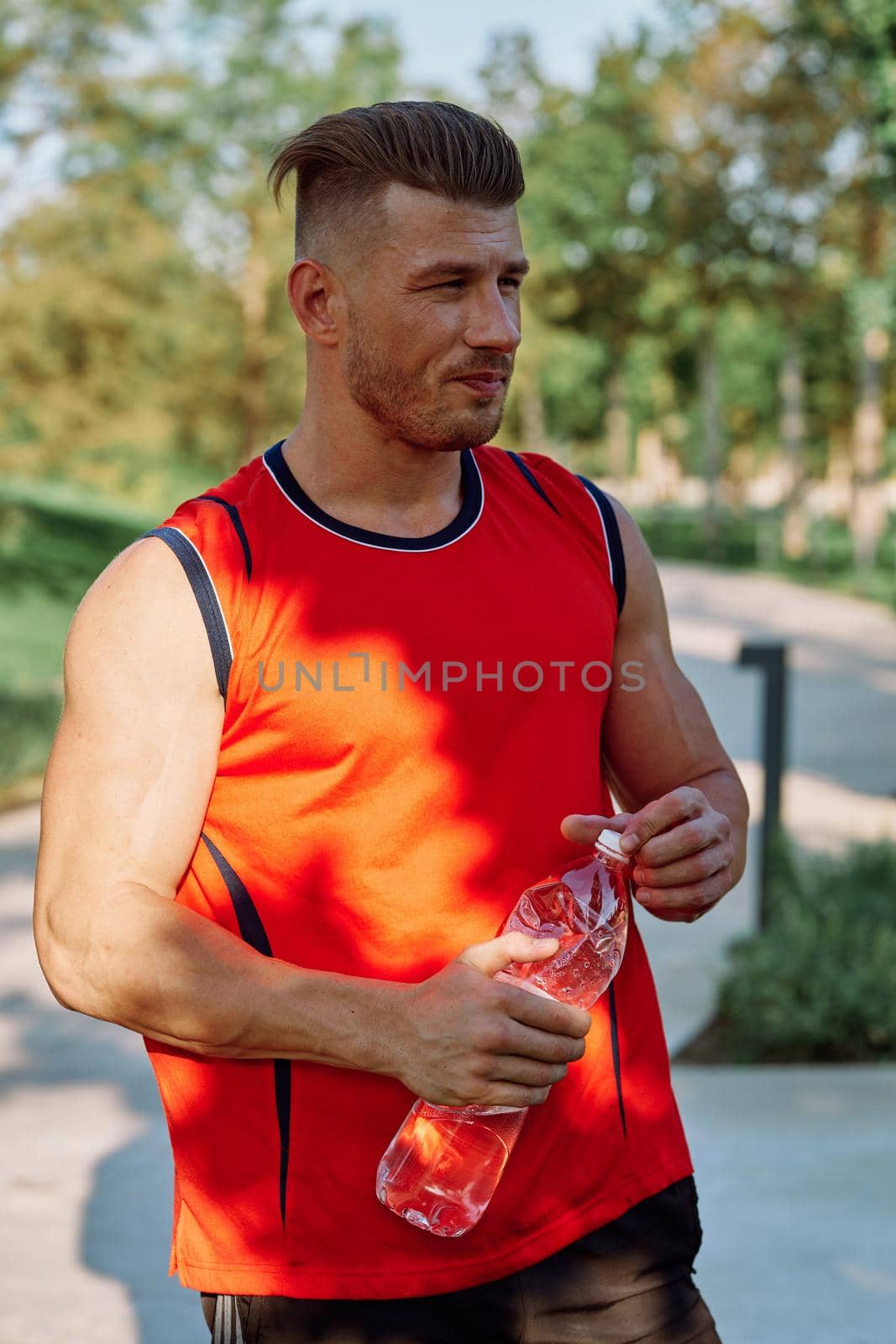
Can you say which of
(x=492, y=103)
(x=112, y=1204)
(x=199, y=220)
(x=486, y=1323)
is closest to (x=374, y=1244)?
(x=486, y=1323)

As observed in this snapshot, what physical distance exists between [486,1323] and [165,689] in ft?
2.81

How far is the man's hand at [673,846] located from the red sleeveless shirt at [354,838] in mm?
110

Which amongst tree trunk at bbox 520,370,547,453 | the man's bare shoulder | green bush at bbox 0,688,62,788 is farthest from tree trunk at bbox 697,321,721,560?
the man's bare shoulder

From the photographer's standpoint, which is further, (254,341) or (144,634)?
(254,341)

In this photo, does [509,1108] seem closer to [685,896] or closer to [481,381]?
[685,896]

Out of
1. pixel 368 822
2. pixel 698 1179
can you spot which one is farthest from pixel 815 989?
pixel 368 822

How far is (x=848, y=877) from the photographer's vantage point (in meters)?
6.04

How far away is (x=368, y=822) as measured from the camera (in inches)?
71.5

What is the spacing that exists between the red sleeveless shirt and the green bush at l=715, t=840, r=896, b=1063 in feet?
11.4

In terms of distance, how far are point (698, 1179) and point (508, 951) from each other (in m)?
3.06

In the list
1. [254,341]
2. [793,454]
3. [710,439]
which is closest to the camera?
[254,341]

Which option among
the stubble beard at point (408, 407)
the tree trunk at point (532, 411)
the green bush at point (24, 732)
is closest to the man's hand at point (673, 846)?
the stubble beard at point (408, 407)

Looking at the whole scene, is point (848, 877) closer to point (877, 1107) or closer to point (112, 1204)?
point (877, 1107)

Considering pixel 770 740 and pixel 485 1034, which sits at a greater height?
pixel 770 740
